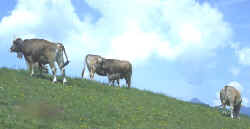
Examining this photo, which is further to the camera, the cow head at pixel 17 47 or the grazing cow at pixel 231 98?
the grazing cow at pixel 231 98

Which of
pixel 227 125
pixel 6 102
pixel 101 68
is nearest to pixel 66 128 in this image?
pixel 6 102

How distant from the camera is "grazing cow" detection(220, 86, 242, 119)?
85.5ft

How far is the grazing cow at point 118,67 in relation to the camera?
2777 cm

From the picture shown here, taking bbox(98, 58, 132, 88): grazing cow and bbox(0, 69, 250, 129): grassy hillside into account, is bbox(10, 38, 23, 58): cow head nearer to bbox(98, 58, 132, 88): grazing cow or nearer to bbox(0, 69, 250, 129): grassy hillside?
bbox(0, 69, 250, 129): grassy hillside

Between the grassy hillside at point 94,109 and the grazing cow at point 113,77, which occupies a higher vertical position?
the grazing cow at point 113,77

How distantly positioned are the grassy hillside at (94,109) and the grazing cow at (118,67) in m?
5.50

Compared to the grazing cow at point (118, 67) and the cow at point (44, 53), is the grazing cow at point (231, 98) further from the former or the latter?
the cow at point (44, 53)

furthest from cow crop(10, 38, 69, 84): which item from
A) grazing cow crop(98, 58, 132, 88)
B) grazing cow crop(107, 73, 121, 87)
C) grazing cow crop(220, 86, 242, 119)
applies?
grazing cow crop(220, 86, 242, 119)

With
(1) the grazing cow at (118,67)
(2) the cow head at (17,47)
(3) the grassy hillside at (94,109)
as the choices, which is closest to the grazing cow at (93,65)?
(1) the grazing cow at (118,67)

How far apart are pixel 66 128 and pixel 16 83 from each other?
7.56 m

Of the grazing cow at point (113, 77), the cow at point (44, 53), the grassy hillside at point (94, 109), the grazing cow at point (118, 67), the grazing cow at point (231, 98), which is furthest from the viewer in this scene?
the grazing cow at point (118, 67)

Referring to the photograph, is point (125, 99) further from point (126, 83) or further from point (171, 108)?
point (126, 83)

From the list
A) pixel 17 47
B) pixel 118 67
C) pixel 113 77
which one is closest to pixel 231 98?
pixel 118 67

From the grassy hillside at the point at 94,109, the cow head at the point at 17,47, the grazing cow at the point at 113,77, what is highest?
the cow head at the point at 17,47
